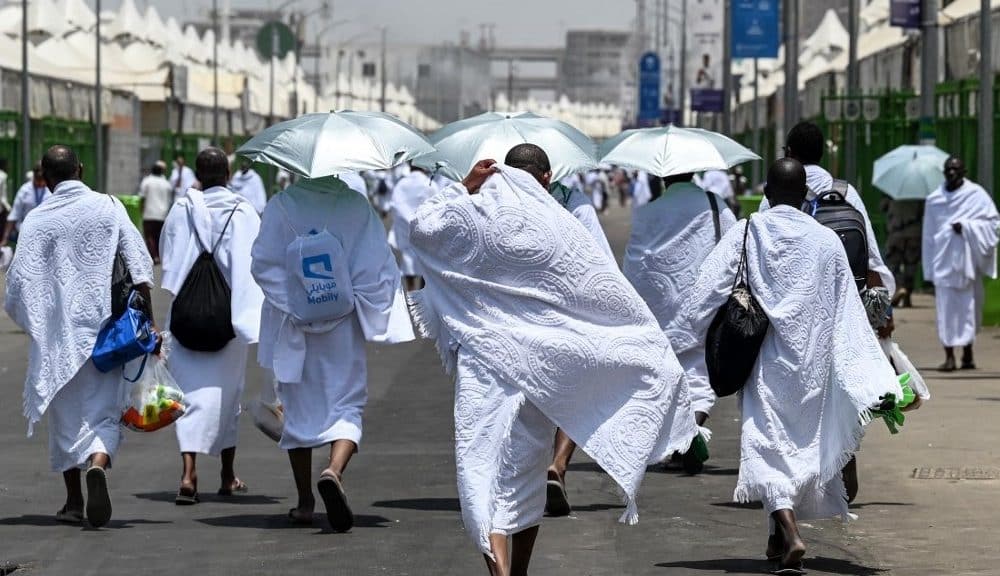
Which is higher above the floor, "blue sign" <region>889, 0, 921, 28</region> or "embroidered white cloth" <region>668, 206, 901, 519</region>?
"blue sign" <region>889, 0, 921, 28</region>

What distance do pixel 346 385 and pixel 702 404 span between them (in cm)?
247

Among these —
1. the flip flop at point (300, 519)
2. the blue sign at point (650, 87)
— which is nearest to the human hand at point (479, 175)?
the flip flop at point (300, 519)

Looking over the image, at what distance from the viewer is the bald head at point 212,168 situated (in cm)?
1106

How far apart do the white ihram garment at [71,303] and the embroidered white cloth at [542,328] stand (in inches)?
108

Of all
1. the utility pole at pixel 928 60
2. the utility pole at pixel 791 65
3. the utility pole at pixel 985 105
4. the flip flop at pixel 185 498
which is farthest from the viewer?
the utility pole at pixel 791 65

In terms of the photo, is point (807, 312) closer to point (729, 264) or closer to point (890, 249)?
point (729, 264)

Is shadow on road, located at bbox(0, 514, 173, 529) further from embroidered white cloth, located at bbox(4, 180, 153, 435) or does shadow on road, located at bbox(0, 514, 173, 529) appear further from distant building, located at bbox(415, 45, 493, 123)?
distant building, located at bbox(415, 45, 493, 123)

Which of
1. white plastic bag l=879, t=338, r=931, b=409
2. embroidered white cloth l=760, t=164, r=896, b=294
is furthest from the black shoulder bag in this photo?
embroidered white cloth l=760, t=164, r=896, b=294

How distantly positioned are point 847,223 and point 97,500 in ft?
11.3

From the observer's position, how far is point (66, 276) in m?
10.0

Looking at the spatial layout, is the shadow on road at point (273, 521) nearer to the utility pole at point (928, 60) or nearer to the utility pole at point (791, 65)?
the utility pole at point (928, 60)

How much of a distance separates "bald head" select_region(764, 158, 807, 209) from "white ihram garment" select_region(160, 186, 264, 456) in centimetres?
297

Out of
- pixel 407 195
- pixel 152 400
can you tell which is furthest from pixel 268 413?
pixel 407 195

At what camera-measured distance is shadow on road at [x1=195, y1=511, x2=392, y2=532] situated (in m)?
9.83
